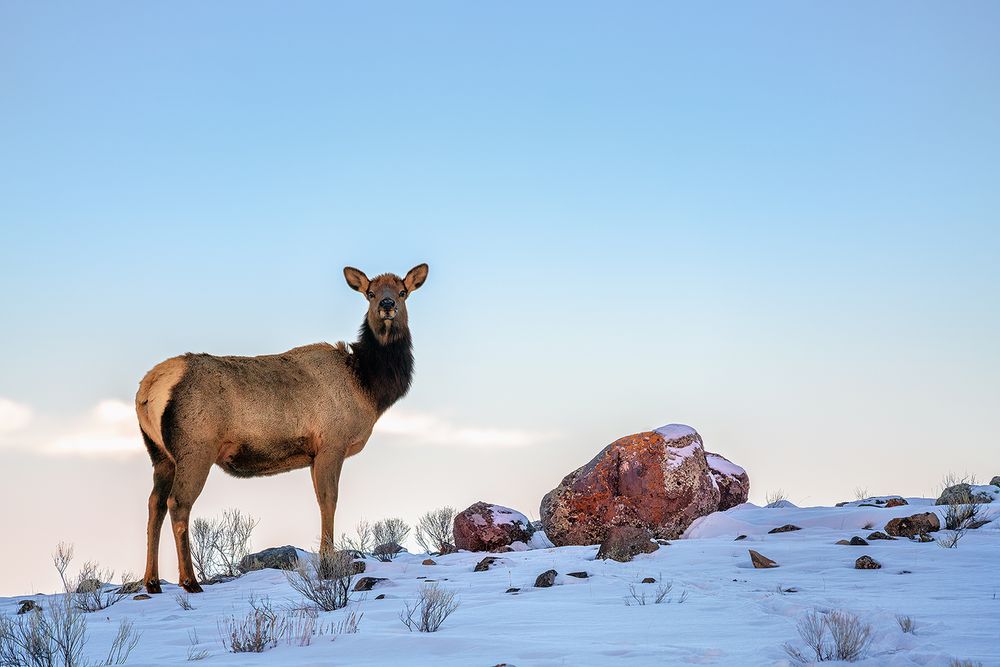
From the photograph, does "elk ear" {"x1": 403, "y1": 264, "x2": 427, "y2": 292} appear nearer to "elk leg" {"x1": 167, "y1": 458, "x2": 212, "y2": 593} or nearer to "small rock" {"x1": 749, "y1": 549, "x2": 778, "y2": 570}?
"elk leg" {"x1": 167, "y1": 458, "x2": 212, "y2": 593}

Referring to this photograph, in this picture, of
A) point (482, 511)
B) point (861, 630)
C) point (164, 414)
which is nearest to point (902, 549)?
point (861, 630)

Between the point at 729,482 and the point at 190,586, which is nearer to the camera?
the point at 190,586

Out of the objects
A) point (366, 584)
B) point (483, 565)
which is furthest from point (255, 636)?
point (483, 565)

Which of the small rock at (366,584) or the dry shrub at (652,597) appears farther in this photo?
the small rock at (366,584)

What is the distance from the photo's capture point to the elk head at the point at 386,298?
13.3 m

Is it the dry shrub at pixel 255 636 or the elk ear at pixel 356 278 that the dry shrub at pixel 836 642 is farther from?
the elk ear at pixel 356 278

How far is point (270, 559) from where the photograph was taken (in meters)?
14.4

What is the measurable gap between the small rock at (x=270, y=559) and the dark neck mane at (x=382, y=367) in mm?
2933

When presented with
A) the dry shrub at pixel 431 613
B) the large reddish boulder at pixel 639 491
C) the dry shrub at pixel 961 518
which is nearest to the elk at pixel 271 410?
the large reddish boulder at pixel 639 491

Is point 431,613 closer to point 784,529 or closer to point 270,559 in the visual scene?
point 784,529

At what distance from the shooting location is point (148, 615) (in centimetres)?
871

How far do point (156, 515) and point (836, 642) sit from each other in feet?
28.3

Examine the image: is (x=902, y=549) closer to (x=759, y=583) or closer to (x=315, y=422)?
(x=759, y=583)

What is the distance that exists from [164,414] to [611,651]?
7.44 meters
